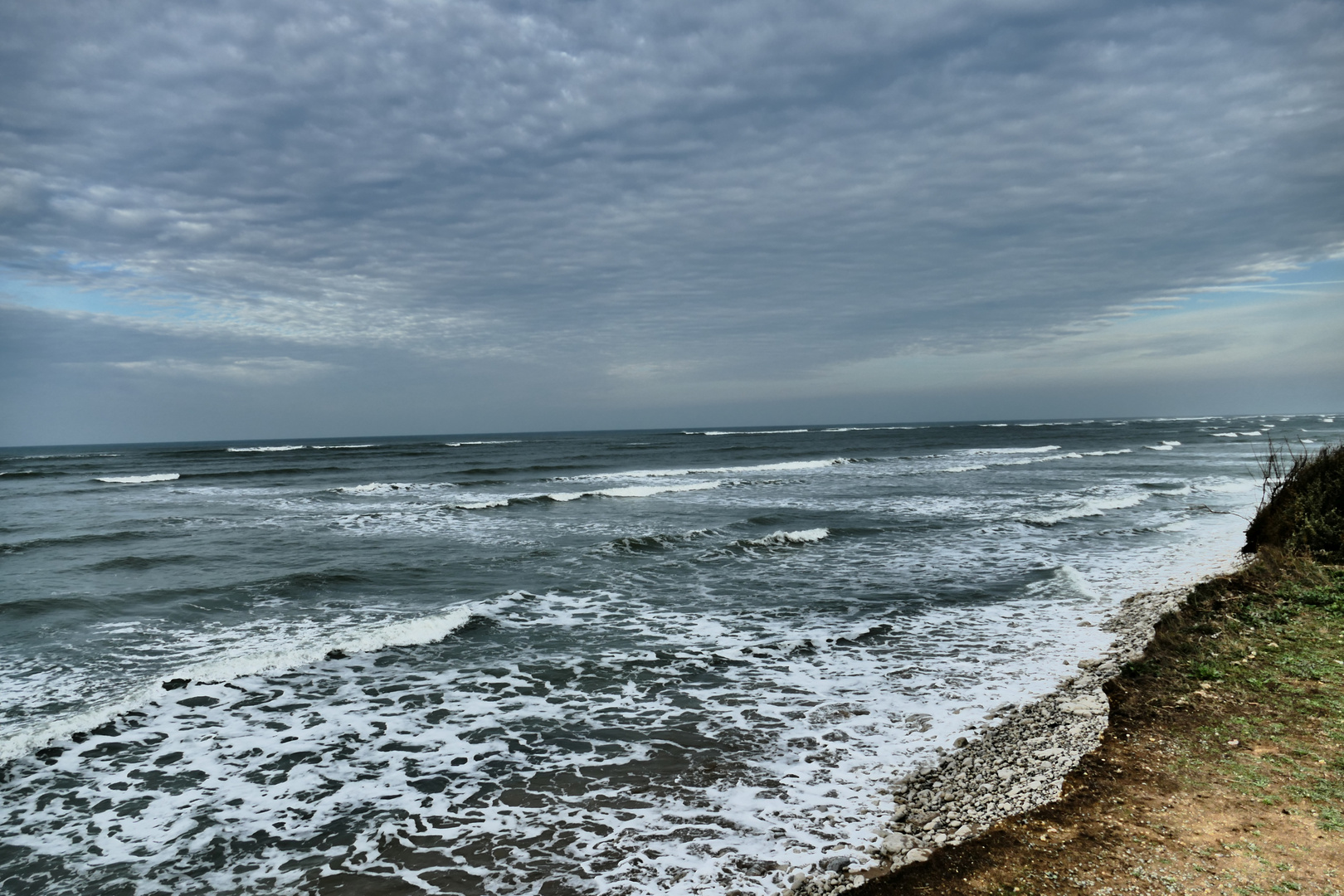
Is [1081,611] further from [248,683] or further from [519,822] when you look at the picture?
[248,683]

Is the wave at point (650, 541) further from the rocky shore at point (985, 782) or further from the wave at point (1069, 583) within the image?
the rocky shore at point (985, 782)

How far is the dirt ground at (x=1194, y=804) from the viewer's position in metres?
3.94

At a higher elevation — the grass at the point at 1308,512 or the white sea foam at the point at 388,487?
the grass at the point at 1308,512

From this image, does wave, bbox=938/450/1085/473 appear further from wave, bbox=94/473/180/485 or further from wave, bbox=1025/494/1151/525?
wave, bbox=94/473/180/485

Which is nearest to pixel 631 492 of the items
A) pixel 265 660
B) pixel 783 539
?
pixel 783 539

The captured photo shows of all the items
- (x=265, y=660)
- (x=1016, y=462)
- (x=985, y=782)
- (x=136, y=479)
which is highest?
(x=136, y=479)

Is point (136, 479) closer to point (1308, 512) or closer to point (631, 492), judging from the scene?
point (631, 492)

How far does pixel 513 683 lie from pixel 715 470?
113ft

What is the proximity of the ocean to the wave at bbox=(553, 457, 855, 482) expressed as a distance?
56.2 ft

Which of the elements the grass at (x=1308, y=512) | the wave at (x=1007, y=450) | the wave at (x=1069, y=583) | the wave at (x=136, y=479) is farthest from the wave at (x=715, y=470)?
the grass at (x=1308, y=512)

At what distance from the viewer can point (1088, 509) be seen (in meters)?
21.3

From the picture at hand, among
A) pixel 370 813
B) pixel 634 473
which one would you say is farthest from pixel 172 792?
pixel 634 473

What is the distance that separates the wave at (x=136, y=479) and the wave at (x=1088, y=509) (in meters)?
41.6

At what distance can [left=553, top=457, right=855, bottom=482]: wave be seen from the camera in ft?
124
